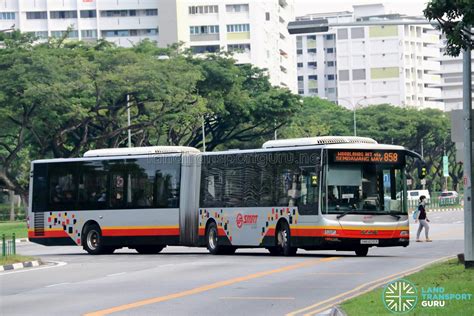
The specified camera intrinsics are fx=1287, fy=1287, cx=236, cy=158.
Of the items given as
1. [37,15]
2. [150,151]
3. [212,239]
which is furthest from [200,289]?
[37,15]

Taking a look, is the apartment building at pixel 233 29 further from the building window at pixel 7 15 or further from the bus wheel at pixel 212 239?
the bus wheel at pixel 212 239

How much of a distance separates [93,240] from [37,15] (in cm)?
10208

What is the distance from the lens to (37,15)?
137375 millimetres

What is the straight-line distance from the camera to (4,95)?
61281 mm

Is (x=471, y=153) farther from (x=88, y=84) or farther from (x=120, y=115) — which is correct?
(x=120, y=115)

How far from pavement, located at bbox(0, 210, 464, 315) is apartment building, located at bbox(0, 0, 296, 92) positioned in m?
96.8

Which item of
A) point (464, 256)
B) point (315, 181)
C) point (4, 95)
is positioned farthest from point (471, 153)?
point (4, 95)

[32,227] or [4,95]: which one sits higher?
[4,95]

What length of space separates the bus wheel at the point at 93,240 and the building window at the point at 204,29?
94.7m

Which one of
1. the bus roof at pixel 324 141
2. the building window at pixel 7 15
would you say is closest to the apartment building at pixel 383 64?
the building window at pixel 7 15

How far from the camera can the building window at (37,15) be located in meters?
137

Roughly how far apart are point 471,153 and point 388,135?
9269 centimetres

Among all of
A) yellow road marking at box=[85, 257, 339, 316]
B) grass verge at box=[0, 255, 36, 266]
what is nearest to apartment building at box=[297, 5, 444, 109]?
grass verge at box=[0, 255, 36, 266]

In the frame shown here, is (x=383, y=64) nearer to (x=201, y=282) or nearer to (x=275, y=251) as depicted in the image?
(x=275, y=251)
